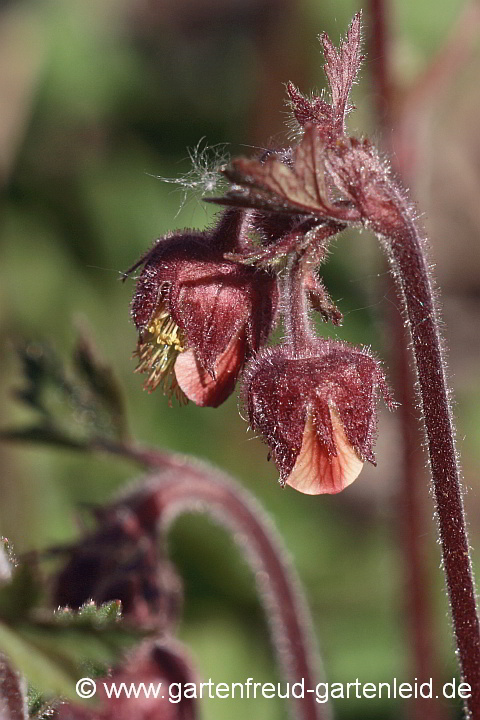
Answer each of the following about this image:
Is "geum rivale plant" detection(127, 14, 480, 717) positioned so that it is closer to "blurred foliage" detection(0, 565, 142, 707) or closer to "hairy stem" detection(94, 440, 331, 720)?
"blurred foliage" detection(0, 565, 142, 707)

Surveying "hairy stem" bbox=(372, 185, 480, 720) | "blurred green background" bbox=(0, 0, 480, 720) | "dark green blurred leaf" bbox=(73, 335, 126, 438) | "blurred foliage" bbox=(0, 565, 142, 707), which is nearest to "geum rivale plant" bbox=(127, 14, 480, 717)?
"hairy stem" bbox=(372, 185, 480, 720)

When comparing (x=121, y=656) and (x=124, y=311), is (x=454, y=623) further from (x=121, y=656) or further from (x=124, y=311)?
(x=124, y=311)

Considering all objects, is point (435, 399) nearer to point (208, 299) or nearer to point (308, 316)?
point (308, 316)

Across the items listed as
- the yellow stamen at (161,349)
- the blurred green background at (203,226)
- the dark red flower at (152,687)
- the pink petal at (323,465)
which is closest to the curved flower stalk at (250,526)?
the dark red flower at (152,687)

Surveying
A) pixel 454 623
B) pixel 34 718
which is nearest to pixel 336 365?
pixel 454 623

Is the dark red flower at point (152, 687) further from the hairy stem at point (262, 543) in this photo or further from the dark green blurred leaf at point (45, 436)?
the dark green blurred leaf at point (45, 436)

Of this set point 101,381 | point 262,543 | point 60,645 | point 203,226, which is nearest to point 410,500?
point 262,543

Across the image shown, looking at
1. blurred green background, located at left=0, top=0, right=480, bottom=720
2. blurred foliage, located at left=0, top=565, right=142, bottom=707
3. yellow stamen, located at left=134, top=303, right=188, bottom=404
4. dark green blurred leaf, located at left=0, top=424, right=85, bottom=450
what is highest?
blurred green background, located at left=0, top=0, right=480, bottom=720
